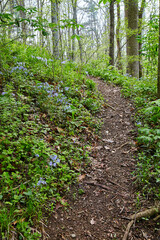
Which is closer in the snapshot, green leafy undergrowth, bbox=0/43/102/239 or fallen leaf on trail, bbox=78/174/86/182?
green leafy undergrowth, bbox=0/43/102/239

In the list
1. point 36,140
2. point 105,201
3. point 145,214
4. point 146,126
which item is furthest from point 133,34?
point 145,214

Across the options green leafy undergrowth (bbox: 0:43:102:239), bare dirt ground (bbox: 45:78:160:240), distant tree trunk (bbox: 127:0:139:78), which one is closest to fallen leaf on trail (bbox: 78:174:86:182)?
bare dirt ground (bbox: 45:78:160:240)

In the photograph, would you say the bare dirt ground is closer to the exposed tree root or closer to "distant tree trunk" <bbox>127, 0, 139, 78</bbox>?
the exposed tree root

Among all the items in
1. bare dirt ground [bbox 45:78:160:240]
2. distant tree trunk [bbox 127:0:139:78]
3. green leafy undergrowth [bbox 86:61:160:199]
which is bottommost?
bare dirt ground [bbox 45:78:160:240]

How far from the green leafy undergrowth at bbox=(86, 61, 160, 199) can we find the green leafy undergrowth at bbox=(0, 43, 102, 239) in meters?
1.08

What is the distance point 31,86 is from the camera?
4121mm

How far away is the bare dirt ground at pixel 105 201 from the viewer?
2.09m

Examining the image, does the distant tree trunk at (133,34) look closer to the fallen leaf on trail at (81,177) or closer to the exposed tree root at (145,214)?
the fallen leaf on trail at (81,177)

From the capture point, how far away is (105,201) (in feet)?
8.41

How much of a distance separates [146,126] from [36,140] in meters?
2.46

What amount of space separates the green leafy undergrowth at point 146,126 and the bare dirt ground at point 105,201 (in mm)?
212

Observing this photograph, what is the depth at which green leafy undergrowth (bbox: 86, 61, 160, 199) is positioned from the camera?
268cm

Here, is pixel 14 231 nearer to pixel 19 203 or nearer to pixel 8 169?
pixel 19 203

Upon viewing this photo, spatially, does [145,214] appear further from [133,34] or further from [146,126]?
[133,34]
